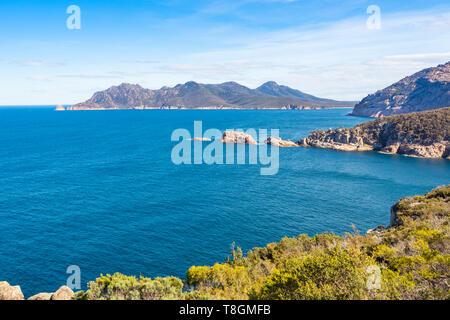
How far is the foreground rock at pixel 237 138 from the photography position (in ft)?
375

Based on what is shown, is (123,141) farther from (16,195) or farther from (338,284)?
(338,284)

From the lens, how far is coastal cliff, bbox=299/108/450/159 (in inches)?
3501

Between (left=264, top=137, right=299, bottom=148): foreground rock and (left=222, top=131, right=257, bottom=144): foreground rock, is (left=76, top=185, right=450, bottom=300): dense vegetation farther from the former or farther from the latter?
(left=222, top=131, right=257, bottom=144): foreground rock

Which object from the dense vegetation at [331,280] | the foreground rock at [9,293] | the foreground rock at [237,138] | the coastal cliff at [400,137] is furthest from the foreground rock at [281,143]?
the foreground rock at [9,293]

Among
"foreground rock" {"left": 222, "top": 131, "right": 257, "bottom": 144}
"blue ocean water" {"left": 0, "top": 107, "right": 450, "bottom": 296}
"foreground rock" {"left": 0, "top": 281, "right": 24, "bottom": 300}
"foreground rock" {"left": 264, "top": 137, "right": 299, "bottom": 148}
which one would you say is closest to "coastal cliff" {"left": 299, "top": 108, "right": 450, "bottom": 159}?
"foreground rock" {"left": 264, "top": 137, "right": 299, "bottom": 148}

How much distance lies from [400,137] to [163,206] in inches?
3522

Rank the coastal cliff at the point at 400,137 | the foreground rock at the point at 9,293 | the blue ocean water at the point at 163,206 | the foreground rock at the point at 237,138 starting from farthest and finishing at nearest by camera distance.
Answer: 1. the foreground rock at the point at 237,138
2. the coastal cliff at the point at 400,137
3. the blue ocean water at the point at 163,206
4. the foreground rock at the point at 9,293

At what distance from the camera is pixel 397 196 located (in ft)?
174

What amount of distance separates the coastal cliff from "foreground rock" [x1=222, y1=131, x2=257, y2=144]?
2093 centimetres

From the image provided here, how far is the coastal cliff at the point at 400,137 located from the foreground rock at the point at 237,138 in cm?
2093

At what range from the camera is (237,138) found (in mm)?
116562

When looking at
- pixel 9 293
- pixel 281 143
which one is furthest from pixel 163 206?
pixel 281 143

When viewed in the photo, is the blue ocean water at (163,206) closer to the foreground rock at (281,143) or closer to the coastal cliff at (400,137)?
the coastal cliff at (400,137)

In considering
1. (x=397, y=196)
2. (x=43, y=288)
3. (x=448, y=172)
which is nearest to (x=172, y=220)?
(x=43, y=288)
